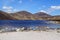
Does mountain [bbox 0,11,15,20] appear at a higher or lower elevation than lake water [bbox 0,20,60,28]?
higher

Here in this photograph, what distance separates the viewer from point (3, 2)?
3080 millimetres

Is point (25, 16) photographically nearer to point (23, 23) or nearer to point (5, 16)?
point (23, 23)

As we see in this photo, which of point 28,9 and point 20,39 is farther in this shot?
point 28,9

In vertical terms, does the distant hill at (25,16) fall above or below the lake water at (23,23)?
above

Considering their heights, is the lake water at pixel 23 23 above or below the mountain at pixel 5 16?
below

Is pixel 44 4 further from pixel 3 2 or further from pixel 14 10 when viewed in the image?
pixel 3 2

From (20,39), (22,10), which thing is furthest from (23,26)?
(20,39)

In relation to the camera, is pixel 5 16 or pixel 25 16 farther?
pixel 25 16

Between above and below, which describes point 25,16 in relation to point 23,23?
above

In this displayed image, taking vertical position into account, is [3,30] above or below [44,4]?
below

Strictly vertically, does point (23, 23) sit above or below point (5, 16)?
below

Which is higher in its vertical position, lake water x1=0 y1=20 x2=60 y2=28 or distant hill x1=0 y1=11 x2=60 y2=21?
distant hill x1=0 y1=11 x2=60 y2=21

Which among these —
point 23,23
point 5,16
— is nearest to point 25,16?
point 23,23

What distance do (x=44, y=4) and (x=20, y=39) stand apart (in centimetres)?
108
